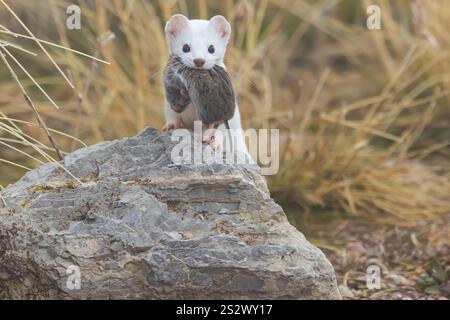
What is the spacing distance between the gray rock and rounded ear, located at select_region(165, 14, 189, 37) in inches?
19.5

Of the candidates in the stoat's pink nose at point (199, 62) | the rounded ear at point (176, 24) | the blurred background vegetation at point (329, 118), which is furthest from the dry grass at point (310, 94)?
the stoat's pink nose at point (199, 62)

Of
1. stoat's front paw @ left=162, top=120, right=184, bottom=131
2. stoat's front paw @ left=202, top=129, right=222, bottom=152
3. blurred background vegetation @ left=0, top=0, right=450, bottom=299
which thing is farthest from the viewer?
blurred background vegetation @ left=0, top=0, right=450, bottom=299

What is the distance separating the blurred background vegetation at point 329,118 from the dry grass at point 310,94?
1 centimetres

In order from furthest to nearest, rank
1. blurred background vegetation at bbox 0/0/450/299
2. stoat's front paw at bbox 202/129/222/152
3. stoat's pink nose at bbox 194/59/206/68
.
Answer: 1. blurred background vegetation at bbox 0/0/450/299
2. stoat's front paw at bbox 202/129/222/152
3. stoat's pink nose at bbox 194/59/206/68

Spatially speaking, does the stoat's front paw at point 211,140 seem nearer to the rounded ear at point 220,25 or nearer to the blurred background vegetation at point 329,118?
the rounded ear at point 220,25

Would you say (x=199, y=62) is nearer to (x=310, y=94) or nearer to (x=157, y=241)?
(x=157, y=241)

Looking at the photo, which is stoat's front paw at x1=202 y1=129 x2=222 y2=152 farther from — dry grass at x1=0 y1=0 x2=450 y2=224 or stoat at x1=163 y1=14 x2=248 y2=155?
dry grass at x1=0 y1=0 x2=450 y2=224

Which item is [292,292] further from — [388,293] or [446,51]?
[446,51]

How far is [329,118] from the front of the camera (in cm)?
489

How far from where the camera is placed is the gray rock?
2.77m

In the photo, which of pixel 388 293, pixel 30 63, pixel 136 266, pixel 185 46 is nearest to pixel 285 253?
pixel 136 266

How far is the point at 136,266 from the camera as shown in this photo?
2777 millimetres

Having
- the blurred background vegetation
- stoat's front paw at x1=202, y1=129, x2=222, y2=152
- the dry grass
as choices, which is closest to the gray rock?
stoat's front paw at x1=202, y1=129, x2=222, y2=152

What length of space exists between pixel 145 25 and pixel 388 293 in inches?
104
